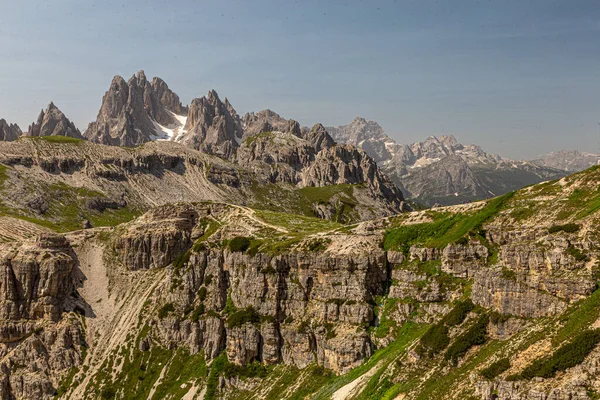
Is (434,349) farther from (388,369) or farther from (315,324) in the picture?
(315,324)

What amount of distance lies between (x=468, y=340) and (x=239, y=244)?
83305 mm

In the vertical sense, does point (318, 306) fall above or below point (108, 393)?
above

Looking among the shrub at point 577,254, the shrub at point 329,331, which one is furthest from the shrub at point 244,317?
the shrub at point 577,254

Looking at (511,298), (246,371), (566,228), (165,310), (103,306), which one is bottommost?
(246,371)

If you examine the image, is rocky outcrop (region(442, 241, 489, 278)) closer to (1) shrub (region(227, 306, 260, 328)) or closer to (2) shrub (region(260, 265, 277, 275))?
(2) shrub (region(260, 265, 277, 275))

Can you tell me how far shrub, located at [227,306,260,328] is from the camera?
129750 millimetres

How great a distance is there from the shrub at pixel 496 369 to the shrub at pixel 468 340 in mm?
13446

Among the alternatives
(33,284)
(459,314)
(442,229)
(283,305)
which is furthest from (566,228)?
(33,284)

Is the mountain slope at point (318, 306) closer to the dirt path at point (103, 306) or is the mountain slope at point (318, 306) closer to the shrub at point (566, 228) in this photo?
the shrub at point (566, 228)

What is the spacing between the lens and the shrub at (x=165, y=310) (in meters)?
157

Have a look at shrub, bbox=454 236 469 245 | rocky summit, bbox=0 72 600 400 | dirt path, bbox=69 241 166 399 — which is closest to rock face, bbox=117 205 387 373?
rocky summit, bbox=0 72 600 400

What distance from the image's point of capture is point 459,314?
8325 cm

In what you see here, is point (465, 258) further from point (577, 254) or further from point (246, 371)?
point (246, 371)

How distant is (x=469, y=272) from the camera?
9912 cm
